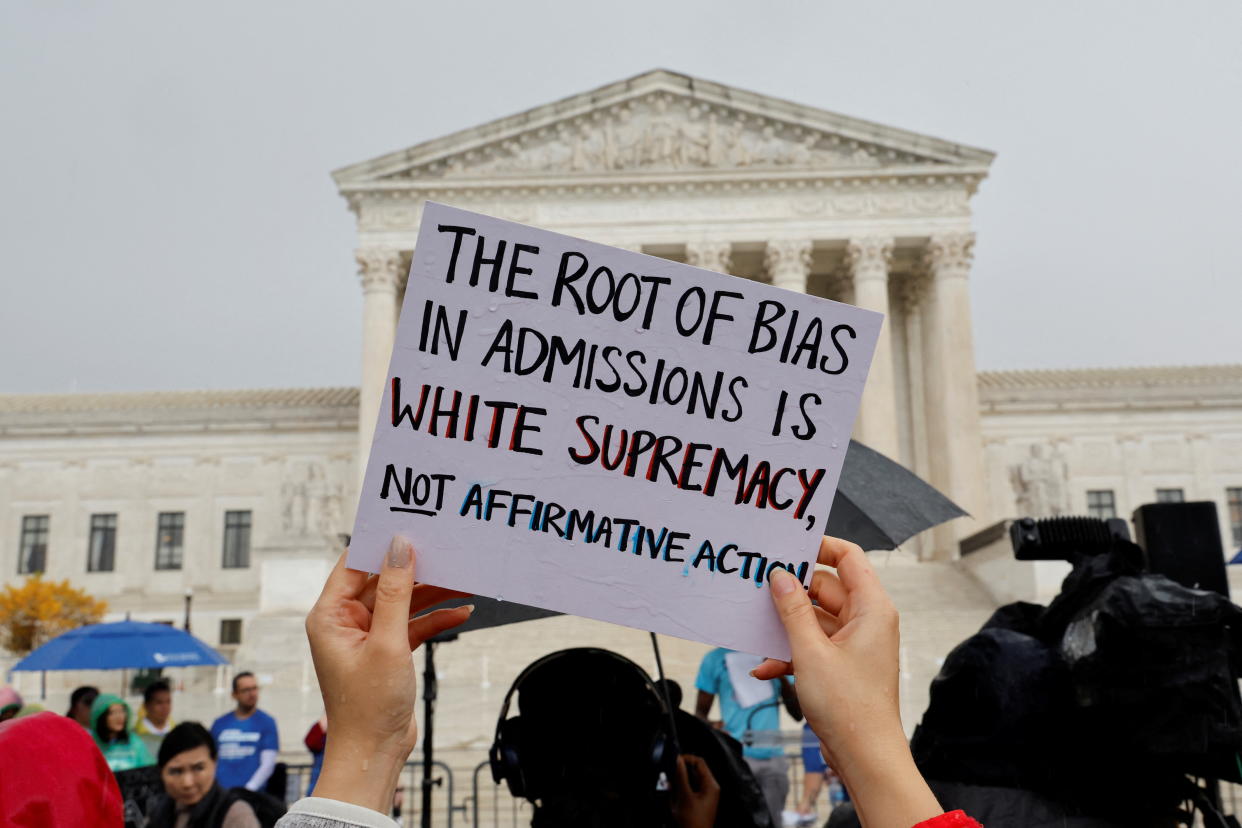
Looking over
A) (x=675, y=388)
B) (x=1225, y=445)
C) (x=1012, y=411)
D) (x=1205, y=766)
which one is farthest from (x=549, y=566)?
(x=1225, y=445)

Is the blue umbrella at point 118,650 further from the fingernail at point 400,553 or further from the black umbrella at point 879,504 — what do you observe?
the fingernail at point 400,553

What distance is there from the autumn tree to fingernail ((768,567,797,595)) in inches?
1529

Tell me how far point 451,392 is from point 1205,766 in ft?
5.05

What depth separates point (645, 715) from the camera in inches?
95.1

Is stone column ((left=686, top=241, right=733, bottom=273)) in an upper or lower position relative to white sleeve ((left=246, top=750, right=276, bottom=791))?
upper

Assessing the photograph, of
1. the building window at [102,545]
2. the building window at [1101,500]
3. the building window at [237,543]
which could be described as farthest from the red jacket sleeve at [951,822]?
the building window at [102,545]

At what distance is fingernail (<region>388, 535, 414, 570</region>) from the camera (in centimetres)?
159

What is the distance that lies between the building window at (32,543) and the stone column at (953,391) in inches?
1236

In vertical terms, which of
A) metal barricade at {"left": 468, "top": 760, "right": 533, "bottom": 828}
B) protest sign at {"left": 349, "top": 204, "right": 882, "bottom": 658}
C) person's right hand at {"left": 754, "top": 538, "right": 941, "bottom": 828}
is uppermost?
protest sign at {"left": 349, "top": 204, "right": 882, "bottom": 658}

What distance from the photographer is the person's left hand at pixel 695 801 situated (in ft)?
8.57

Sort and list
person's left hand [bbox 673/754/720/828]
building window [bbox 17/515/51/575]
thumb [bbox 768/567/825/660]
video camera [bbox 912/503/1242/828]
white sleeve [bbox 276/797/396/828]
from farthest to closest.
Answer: building window [bbox 17/515/51/575]
person's left hand [bbox 673/754/720/828]
video camera [bbox 912/503/1242/828]
thumb [bbox 768/567/825/660]
white sleeve [bbox 276/797/396/828]

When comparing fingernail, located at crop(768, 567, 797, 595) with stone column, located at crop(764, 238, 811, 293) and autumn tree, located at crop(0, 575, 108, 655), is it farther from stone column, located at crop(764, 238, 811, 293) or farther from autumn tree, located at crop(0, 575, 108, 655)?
autumn tree, located at crop(0, 575, 108, 655)

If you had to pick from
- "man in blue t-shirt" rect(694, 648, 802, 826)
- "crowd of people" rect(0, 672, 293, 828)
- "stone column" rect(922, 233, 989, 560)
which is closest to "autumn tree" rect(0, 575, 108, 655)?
"stone column" rect(922, 233, 989, 560)

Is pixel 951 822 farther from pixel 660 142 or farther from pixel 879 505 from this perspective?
pixel 660 142
